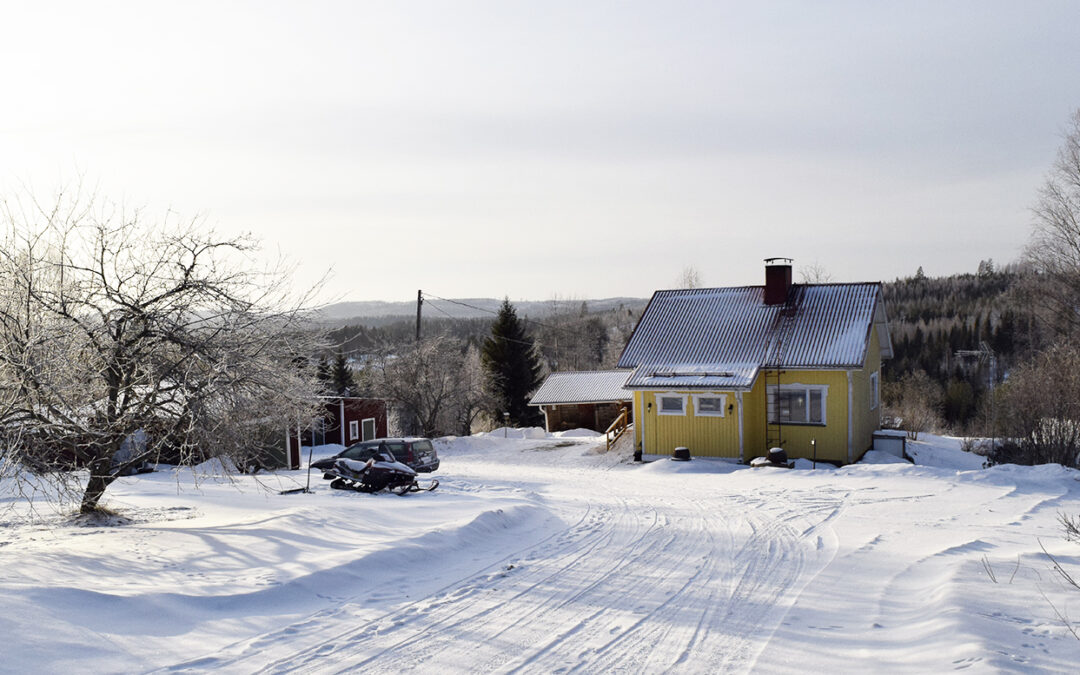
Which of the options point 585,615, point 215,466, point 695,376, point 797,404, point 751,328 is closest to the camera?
point 585,615

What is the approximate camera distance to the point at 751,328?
26.0 m

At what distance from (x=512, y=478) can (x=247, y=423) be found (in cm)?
1118

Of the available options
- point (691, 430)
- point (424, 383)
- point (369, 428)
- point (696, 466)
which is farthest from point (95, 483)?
point (424, 383)

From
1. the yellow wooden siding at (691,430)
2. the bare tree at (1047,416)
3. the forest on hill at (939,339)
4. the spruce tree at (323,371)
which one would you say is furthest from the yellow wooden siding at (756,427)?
the forest on hill at (939,339)

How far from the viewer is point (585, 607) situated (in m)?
8.27

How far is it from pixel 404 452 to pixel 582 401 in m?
20.4

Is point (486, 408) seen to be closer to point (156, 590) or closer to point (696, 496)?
point (696, 496)

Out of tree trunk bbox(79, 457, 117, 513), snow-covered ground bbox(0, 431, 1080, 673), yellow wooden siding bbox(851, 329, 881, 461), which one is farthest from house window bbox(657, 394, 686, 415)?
tree trunk bbox(79, 457, 117, 513)

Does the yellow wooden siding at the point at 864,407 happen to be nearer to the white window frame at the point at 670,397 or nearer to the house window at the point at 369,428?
the white window frame at the point at 670,397

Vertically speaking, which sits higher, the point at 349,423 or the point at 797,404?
the point at 797,404

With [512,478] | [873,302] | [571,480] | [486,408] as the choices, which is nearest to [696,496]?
[571,480]

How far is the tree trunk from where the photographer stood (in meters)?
12.0

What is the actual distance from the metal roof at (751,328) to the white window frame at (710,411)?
42.0 inches

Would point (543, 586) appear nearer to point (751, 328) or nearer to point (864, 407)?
point (751, 328)
